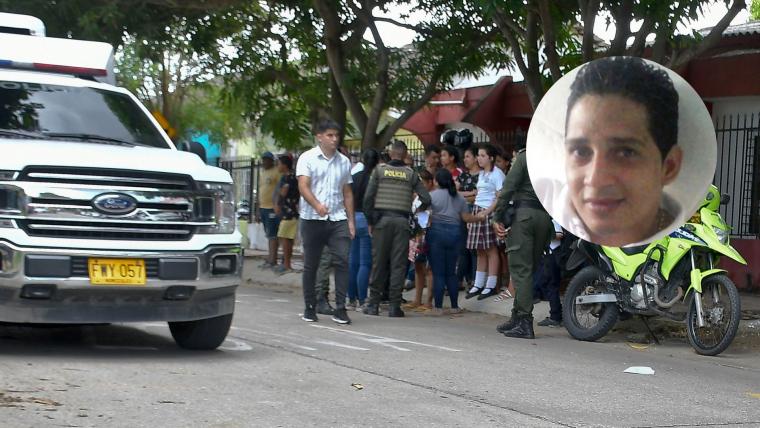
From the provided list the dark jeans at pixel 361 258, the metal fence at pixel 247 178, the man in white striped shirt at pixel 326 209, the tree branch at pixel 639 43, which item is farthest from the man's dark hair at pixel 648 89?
the metal fence at pixel 247 178

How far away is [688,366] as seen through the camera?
8742 millimetres

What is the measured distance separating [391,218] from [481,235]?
1.50 m

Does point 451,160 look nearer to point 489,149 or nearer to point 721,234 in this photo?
point 489,149

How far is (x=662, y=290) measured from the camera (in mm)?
9695

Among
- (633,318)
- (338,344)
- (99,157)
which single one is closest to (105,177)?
(99,157)

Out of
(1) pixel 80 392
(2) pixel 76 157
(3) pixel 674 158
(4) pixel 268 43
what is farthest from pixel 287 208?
(3) pixel 674 158

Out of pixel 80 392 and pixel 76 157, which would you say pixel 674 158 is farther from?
pixel 76 157

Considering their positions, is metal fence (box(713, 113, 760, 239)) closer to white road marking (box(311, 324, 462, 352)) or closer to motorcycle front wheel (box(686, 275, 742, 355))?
motorcycle front wheel (box(686, 275, 742, 355))

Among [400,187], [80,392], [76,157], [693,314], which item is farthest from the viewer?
[400,187]

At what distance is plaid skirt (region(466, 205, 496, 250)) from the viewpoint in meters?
12.9

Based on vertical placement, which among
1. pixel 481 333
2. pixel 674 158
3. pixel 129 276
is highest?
pixel 674 158

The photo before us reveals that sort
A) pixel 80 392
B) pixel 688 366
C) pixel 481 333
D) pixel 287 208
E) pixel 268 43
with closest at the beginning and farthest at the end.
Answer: pixel 80 392, pixel 688 366, pixel 481 333, pixel 287 208, pixel 268 43

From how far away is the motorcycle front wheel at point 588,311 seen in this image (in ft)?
33.1

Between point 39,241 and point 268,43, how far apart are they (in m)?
13.2
